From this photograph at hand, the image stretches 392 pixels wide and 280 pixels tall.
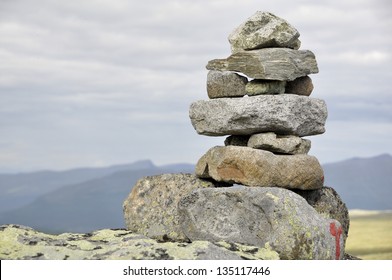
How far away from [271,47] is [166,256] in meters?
8.79

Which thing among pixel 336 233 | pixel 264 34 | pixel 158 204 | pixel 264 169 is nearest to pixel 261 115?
pixel 264 169

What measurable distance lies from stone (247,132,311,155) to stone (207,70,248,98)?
172 centimetres

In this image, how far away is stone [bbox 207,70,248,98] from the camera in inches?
826

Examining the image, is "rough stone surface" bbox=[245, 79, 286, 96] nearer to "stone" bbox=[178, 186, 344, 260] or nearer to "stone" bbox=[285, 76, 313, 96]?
"stone" bbox=[285, 76, 313, 96]

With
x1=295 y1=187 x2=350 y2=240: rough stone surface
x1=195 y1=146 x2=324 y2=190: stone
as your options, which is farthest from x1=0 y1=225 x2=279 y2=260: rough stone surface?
x1=295 y1=187 x2=350 y2=240: rough stone surface

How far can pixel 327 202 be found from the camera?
834 inches

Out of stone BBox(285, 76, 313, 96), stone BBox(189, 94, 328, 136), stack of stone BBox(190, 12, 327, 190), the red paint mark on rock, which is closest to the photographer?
the red paint mark on rock

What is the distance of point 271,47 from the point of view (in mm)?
20906

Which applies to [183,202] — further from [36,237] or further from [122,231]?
[36,237]

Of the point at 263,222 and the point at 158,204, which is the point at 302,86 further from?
the point at 158,204

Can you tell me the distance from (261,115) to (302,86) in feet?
8.44

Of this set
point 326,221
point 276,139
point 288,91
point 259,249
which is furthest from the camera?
point 288,91

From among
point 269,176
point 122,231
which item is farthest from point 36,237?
point 269,176
